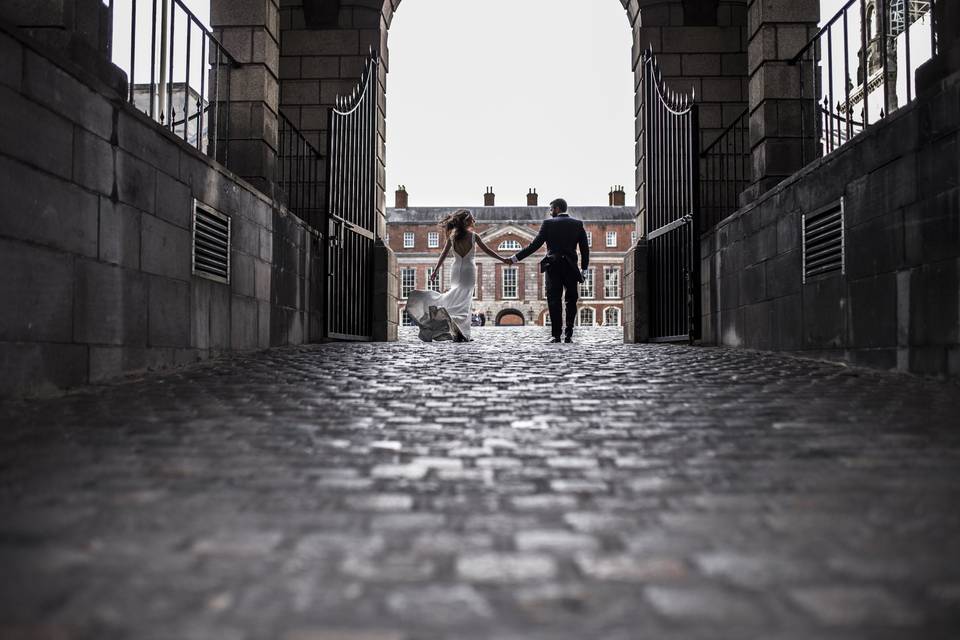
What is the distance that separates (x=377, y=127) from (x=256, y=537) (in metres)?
11.9

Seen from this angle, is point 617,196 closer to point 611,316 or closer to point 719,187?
point 611,316

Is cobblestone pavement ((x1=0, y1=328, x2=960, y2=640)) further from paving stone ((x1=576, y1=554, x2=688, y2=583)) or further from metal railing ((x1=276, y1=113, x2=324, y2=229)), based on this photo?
metal railing ((x1=276, y1=113, x2=324, y2=229))

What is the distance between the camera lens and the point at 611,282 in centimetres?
5803

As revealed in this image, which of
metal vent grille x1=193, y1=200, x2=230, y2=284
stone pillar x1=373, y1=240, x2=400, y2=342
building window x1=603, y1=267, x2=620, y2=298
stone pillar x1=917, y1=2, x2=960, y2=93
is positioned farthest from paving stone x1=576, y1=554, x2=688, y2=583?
building window x1=603, y1=267, x2=620, y2=298

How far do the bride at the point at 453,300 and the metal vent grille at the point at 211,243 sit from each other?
459cm

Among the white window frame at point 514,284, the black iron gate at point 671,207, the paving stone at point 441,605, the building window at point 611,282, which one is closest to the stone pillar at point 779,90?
the black iron gate at point 671,207

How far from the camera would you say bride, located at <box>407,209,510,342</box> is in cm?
1223

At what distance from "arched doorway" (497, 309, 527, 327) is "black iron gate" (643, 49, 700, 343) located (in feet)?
151

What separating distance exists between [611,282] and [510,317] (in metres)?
7.69

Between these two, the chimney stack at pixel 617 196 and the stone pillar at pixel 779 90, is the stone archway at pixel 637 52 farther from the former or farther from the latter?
the chimney stack at pixel 617 196

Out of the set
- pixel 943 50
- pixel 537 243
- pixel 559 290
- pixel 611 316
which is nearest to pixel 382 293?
pixel 537 243

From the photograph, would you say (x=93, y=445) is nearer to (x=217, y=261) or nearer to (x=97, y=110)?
(x=97, y=110)

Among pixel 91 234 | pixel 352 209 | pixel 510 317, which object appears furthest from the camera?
pixel 510 317

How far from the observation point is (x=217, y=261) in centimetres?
762
